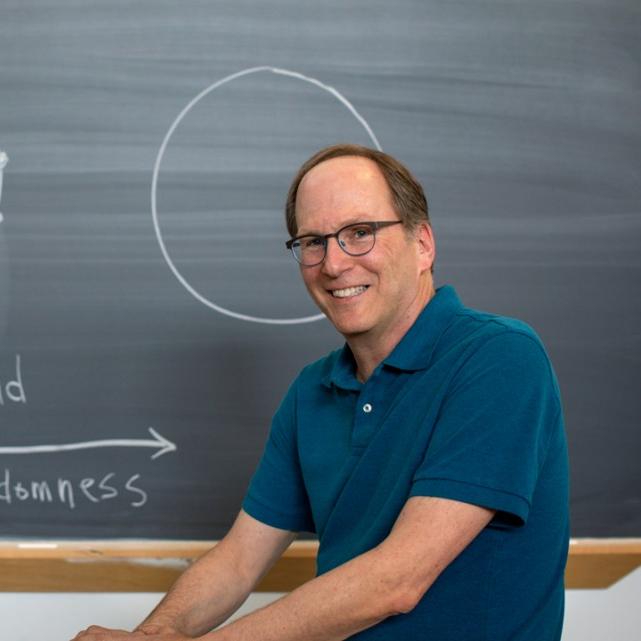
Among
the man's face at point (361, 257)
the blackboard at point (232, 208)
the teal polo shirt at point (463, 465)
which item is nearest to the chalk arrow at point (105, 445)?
the blackboard at point (232, 208)

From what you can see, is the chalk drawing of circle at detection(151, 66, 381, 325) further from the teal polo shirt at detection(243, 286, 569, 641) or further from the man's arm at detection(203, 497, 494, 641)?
the man's arm at detection(203, 497, 494, 641)

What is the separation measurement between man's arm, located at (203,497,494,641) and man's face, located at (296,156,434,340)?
12.3 inches

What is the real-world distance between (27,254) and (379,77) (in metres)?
0.70

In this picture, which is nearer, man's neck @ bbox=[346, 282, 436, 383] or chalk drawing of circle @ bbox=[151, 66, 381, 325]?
man's neck @ bbox=[346, 282, 436, 383]

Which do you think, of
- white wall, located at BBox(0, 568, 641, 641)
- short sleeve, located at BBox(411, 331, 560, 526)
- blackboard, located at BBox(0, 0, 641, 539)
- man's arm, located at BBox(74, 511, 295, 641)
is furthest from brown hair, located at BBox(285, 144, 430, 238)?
white wall, located at BBox(0, 568, 641, 641)

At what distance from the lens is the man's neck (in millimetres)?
1232

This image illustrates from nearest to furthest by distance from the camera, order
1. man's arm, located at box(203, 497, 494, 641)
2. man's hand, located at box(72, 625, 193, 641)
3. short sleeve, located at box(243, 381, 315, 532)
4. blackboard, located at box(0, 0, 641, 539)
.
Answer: man's arm, located at box(203, 497, 494, 641) → man's hand, located at box(72, 625, 193, 641) → short sleeve, located at box(243, 381, 315, 532) → blackboard, located at box(0, 0, 641, 539)

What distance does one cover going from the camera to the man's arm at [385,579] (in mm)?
955

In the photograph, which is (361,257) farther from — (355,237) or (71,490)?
(71,490)

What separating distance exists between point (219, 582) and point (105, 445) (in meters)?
0.44

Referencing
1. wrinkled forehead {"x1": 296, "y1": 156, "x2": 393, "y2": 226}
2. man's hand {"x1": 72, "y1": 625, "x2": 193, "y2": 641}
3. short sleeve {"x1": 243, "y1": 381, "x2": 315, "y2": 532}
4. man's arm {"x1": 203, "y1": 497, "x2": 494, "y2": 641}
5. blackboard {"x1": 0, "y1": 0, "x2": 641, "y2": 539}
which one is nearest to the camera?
man's arm {"x1": 203, "y1": 497, "x2": 494, "y2": 641}

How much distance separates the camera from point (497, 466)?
97 cm

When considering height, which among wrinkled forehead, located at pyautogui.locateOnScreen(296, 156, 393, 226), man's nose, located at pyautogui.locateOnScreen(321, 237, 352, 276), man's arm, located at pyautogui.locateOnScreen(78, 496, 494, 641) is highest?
wrinkled forehead, located at pyautogui.locateOnScreen(296, 156, 393, 226)

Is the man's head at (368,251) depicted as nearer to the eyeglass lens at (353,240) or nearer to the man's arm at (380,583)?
the eyeglass lens at (353,240)
